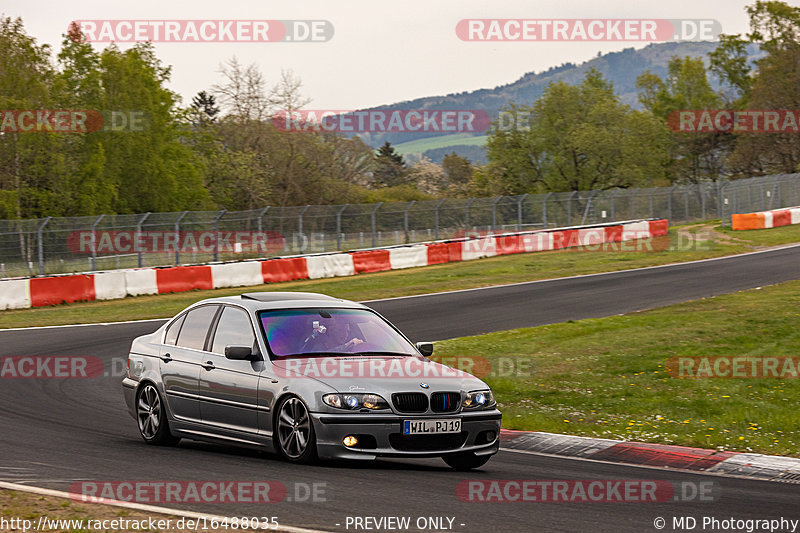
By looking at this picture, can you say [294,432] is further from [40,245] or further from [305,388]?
[40,245]

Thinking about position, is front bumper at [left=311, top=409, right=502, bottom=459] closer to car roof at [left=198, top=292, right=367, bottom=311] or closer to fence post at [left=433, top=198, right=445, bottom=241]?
car roof at [left=198, top=292, right=367, bottom=311]

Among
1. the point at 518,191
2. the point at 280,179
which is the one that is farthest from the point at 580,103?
the point at 280,179

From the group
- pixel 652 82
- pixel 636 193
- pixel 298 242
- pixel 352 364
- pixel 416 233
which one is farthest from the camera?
pixel 652 82

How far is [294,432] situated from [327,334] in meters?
1.11

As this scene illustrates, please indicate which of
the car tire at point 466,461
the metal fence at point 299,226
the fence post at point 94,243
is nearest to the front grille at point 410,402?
the car tire at point 466,461

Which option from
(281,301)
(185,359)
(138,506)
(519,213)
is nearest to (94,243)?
(519,213)

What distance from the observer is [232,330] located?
8.91 m

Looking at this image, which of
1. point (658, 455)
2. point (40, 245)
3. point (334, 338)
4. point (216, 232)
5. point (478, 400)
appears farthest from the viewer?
point (216, 232)

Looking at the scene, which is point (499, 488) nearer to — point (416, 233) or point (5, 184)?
point (416, 233)

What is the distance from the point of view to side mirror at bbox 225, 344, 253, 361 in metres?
8.36

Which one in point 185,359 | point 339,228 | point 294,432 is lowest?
point 294,432

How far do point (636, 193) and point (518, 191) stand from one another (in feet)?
97.9

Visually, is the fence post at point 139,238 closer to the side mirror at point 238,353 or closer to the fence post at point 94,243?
the fence post at point 94,243

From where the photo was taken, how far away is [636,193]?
46750mm
